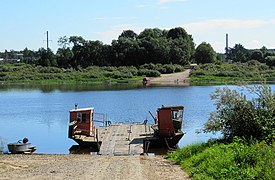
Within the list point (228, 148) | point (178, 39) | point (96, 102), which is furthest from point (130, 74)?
point (228, 148)

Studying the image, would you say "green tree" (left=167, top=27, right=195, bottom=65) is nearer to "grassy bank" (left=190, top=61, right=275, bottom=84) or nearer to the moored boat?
"grassy bank" (left=190, top=61, right=275, bottom=84)

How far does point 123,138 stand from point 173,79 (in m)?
86.6

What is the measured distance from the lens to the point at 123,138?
34.1m

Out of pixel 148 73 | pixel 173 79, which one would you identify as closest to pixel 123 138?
pixel 173 79

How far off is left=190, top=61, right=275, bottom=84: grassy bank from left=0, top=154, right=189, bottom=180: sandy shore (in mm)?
88500

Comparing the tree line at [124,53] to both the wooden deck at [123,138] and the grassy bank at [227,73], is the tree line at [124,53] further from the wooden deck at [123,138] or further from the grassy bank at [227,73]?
the wooden deck at [123,138]

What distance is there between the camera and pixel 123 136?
3494 centimetres

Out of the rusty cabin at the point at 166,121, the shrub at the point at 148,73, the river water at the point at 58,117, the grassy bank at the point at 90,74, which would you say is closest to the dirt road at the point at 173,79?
the shrub at the point at 148,73

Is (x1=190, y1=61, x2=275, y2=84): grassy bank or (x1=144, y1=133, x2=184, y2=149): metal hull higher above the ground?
(x1=190, y1=61, x2=275, y2=84): grassy bank

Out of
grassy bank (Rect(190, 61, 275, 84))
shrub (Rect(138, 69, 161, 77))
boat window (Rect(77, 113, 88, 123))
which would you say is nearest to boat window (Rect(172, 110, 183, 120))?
boat window (Rect(77, 113, 88, 123))

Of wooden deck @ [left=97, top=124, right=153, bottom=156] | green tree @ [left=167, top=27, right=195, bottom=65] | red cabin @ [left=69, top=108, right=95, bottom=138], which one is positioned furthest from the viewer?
green tree @ [left=167, top=27, right=195, bottom=65]

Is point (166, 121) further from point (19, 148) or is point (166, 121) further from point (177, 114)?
point (19, 148)

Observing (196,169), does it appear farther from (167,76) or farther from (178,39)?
(178,39)

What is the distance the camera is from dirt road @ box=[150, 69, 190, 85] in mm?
116669
